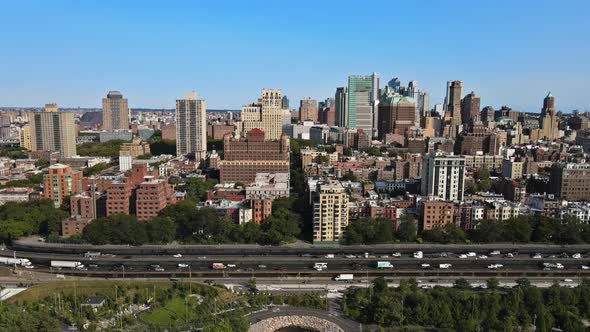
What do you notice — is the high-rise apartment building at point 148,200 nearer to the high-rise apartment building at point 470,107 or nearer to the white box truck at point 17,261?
the white box truck at point 17,261

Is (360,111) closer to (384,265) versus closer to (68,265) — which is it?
(384,265)

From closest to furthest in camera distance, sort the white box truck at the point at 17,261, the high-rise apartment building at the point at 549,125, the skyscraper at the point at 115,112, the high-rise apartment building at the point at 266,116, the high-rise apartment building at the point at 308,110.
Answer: the white box truck at the point at 17,261, the high-rise apartment building at the point at 266,116, the high-rise apartment building at the point at 549,125, the skyscraper at the point at 115,112, the high-rise apartment building at the point at 308,110

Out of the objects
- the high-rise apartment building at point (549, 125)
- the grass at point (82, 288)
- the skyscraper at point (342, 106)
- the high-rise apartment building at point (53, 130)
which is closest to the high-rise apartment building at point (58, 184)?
the grass at point (82, 288)

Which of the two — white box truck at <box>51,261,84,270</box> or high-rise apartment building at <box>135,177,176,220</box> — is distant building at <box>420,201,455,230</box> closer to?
high-rise apartment building at <box>135,177,176,220</box>

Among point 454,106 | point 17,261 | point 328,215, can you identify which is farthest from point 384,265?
point 454,106

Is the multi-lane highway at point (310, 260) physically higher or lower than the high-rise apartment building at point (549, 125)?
lower

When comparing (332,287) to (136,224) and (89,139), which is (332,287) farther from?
(89,139)

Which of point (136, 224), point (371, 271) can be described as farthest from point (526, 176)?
point (136, 224)
